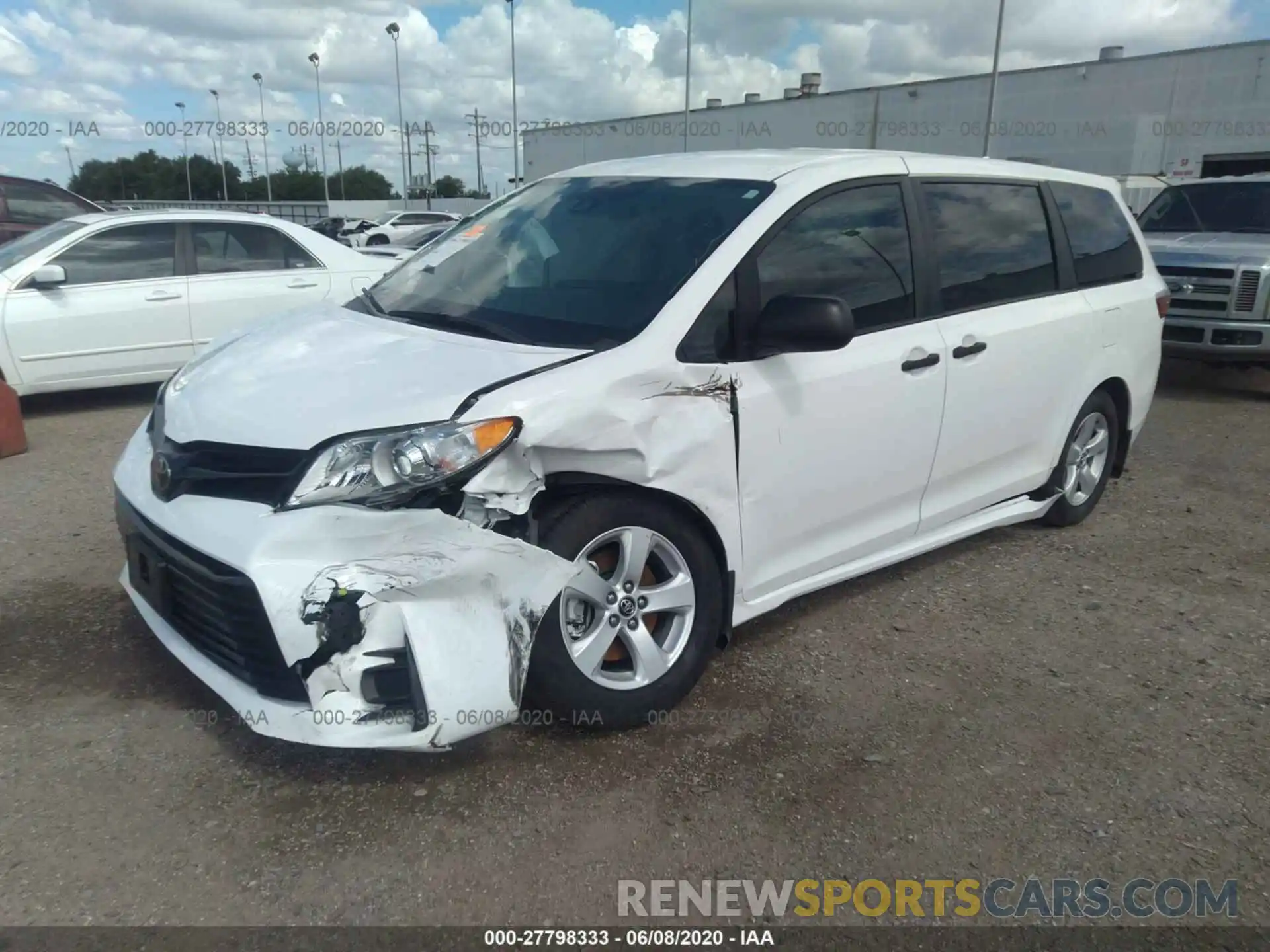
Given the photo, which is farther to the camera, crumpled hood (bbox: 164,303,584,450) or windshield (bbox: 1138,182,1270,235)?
windshield (bbox: 1138,182,1270,235)

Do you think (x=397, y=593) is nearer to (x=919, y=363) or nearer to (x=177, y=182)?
(x=919, y=363)

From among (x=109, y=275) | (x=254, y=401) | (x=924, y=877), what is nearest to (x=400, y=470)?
(x=254, y=401)

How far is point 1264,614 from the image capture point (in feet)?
13.6

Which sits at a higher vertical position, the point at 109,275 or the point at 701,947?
the point at 109,275

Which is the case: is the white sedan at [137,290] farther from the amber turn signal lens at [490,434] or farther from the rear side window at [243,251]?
the amber turn signal lens at [490,434]

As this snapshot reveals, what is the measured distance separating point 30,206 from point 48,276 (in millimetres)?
4677

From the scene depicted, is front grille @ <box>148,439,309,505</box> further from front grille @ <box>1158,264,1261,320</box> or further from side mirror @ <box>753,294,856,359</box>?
front grille @ <box>1158,264,1261,320</box>

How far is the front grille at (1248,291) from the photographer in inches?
327

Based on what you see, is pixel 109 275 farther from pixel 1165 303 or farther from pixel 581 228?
pixel 1165 303

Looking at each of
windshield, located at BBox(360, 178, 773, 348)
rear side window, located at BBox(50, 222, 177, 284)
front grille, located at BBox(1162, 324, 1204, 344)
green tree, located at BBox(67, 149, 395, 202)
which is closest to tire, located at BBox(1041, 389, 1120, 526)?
windshield, located at BBox(360, 178, 773, 348)

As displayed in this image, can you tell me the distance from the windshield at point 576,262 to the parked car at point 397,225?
26.4 meters

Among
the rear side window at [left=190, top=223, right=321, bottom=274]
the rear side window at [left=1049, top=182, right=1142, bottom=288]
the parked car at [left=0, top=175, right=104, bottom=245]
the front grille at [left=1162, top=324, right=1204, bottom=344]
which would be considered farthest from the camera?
the parked car at [left=0, top=175, right=104, bottom=245]

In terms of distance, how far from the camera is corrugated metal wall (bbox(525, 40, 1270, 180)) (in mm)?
24531

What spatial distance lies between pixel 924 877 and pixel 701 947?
632 mm
